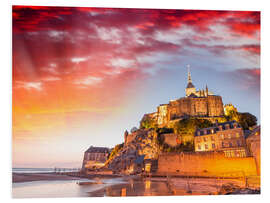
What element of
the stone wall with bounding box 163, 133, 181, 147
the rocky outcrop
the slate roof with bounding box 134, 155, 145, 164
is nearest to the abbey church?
the rocky outcrop

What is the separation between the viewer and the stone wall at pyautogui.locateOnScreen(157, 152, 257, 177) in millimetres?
10241

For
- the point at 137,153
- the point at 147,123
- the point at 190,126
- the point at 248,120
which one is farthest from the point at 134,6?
the point at 147,123

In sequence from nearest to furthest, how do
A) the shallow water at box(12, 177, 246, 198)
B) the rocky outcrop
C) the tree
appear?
the shallow water at box(12, 177, 246, 198) → the tree → the rocky outcrop

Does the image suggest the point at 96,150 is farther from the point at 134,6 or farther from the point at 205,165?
the point at 134,6

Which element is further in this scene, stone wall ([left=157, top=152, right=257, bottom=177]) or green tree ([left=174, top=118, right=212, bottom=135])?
green tree ([left=174, top=118, right=212, bottom=135])

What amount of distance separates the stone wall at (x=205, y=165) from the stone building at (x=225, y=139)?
1.37 meters

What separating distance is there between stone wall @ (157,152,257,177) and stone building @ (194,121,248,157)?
4.50ft

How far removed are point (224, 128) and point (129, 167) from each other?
934 cm

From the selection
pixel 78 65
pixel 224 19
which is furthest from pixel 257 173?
pixel 78 65

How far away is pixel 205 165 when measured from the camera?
38.2 ft

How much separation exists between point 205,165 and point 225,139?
113 inches

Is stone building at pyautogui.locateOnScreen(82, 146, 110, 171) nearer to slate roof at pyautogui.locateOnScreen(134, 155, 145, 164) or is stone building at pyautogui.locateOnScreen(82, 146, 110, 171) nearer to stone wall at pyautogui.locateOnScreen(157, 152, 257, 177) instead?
slate roof at pyautogui.locateOnScreen(134, 155, 145, 164)

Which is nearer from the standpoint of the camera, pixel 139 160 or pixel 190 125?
pixel 190 125
